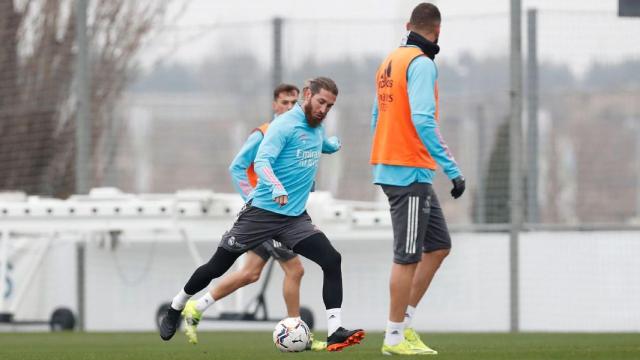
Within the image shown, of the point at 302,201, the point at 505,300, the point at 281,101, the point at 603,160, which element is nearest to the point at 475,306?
the point at 505,300

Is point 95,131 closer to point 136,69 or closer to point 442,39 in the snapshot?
point 136,69

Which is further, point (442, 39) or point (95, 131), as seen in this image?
point (95, 131)

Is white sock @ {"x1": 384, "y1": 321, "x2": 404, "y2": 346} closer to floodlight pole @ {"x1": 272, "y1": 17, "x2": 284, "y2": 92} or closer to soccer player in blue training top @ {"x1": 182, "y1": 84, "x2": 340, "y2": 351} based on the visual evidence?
soccer player in blue training top @ {"x1": 182, "y1": 84, "x2": 340, "y2": 351}

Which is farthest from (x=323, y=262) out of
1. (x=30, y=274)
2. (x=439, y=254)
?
(x=30, y=274)

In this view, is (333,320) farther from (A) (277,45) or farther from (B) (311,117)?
(A) (277,45)

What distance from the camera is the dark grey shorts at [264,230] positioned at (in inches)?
358

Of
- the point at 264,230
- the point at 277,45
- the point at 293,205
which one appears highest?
the point at 277,45

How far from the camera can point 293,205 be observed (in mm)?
9133

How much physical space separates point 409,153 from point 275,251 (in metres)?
2.31

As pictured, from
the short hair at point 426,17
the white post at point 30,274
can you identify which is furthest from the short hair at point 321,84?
the white post at point 30,274

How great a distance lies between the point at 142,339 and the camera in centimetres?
1223

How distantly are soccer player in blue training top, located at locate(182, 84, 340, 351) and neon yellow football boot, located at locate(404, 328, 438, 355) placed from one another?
133 cm

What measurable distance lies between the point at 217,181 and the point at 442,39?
2651mm

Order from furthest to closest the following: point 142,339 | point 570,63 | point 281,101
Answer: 1. point 570,63
2. point 142,339
3. point 281,101
